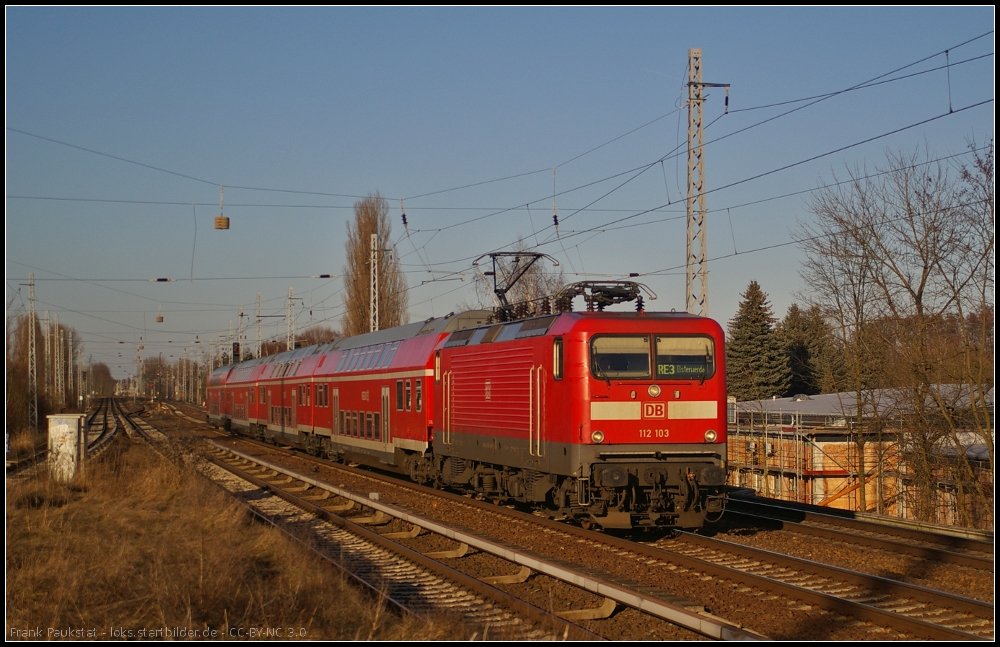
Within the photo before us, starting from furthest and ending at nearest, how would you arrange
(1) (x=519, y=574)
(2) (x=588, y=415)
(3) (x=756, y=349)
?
(3) (x=756, y=349)
(2) (x=588, y=415)
(1) (x=519, y=574)

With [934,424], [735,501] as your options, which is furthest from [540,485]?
[934,424]

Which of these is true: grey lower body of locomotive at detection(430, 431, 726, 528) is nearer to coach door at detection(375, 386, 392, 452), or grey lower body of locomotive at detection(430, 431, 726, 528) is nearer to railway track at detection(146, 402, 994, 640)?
railway track at detection(146, 402, 994, 640)

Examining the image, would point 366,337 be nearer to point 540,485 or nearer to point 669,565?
point 540,485

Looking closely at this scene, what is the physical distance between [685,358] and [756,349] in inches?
1669

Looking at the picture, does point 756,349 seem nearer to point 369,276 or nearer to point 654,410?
point 369,276

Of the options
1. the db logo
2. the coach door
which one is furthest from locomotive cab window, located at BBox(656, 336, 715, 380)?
the coach door

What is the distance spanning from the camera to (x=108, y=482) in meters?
18.8

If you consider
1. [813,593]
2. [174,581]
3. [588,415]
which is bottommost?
[813,593]

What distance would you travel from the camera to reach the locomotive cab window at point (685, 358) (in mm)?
13562

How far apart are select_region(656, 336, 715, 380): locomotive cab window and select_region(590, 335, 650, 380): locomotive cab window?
0.23 m

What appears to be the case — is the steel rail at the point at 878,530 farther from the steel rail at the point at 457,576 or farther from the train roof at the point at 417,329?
the train roof at the point at 417,329

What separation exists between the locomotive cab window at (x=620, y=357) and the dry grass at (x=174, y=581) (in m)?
4.71

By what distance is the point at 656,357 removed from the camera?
13.6 meters

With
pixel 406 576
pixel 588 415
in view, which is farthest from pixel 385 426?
pixel 406 576
